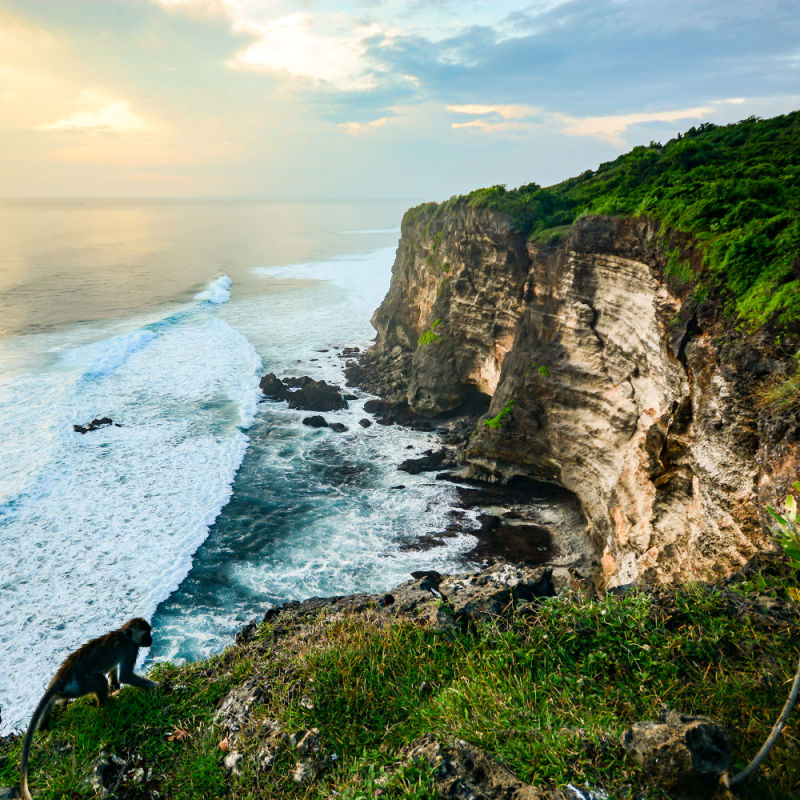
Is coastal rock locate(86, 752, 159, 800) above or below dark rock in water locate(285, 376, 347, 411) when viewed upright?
above

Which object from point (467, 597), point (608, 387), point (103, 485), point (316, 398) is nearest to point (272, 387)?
point (316, 398)

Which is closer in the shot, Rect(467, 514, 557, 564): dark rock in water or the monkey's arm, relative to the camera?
the monkey's arm

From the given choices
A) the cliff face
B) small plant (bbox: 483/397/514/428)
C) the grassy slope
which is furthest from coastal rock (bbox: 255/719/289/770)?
small plant (bbox: 483/397/514/428)

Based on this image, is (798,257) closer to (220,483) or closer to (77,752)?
(77,752)

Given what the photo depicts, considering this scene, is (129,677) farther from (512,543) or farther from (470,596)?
(512,543)

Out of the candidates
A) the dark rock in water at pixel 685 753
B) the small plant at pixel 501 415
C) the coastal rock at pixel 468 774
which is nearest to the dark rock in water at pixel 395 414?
the small plant at pixel 501 415

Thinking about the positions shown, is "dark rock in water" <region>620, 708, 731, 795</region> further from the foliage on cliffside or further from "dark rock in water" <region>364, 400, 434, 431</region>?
"dark rock in water" <region>364, 400, 434, 431</region>

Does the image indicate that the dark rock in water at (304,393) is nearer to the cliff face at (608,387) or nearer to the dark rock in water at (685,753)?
the cliff face at (608,387)
